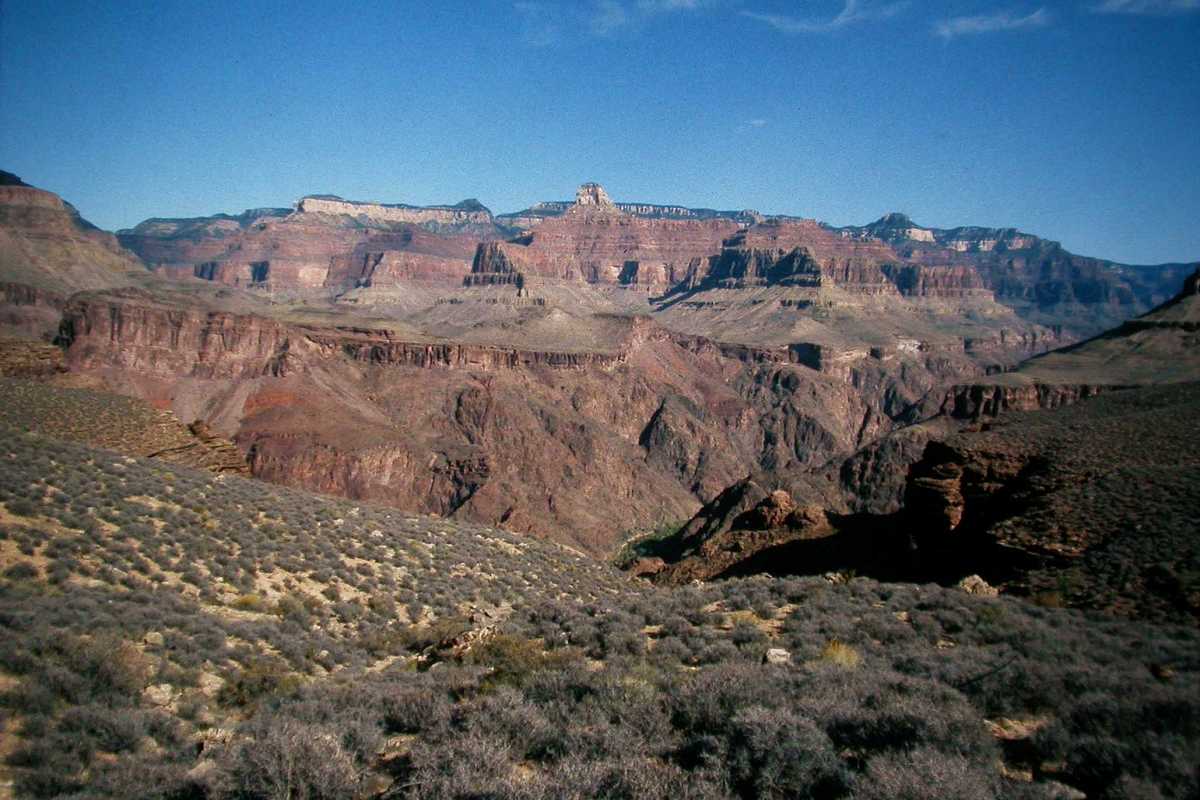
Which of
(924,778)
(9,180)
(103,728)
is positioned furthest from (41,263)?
(924,778)

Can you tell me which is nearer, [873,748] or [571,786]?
[571,786]

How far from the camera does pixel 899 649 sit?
40.9ft

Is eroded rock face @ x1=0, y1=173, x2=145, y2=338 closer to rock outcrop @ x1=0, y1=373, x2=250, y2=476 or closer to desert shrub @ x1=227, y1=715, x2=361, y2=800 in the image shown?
rock outcrop @ x1=0, y1=373, x2=250, y2=476

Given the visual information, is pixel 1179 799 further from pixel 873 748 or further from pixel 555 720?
pixel 555 720

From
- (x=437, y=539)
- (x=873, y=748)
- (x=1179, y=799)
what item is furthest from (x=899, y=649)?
(x=437, y=539)

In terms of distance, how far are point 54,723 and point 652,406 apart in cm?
10962

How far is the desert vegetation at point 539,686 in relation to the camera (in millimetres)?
7852

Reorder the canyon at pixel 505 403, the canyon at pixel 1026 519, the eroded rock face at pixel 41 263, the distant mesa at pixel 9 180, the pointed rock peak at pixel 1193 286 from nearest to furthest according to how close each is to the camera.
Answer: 1. the canyon at pixel 1026 519
2. the canyon at pixel 505 403
3. the eroded rock face at pixel 41 263
4. the pointed rock peak at pixel 1193 286
5. the distant mesa at pixel 9 180

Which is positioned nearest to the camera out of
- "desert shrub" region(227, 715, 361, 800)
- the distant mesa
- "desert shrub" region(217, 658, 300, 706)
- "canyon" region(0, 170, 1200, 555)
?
"desert shrub" region(227, 715, 361, 800)

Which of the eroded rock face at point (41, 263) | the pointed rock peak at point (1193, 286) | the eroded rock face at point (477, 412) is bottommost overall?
the eroded rock face at point (477, 412)

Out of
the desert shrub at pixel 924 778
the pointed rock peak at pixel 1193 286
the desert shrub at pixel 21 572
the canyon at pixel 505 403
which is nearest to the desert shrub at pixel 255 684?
the desert shrub at pixel 21 572

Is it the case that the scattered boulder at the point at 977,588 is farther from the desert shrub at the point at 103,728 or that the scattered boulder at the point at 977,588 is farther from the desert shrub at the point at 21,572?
the desert shrub at the point at 21,572

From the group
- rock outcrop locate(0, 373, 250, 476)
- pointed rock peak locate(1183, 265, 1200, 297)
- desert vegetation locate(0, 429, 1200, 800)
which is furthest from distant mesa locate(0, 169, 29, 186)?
pointed rock peak locate(1183, 265, 1200, 297)

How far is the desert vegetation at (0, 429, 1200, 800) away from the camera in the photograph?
7.85m
